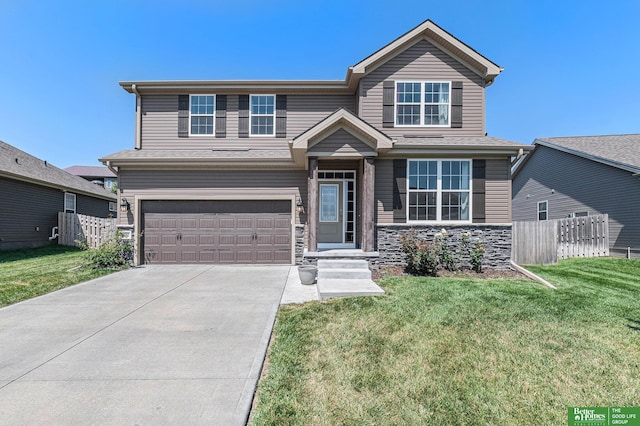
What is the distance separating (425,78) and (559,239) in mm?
8267

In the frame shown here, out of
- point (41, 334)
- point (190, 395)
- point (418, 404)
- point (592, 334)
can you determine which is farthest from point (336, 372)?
point (41, 334)

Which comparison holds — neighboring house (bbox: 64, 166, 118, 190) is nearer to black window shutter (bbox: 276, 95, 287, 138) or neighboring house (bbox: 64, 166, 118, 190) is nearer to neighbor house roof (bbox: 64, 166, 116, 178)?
neighbor house roof (bbox: 64, 166, 116, 178)

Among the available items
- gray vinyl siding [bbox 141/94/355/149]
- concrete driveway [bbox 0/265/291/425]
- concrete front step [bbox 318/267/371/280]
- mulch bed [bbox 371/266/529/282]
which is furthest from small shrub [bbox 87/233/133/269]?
mulch bed [bbox 371/266/529/282]

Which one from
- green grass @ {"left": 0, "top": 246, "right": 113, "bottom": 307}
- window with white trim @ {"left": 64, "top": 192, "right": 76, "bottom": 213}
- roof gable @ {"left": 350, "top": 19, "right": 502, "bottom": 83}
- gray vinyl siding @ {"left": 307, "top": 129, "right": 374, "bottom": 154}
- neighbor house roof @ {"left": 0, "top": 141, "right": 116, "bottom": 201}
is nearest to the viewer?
green grass @ {"left": 0, "top": 246, "right": 113, "bottom": 307}

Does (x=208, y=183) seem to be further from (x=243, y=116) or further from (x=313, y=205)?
(x=313, y=205)

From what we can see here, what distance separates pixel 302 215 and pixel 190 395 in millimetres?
7666

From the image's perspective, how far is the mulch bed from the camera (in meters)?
8.54

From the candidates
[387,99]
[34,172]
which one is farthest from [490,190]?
[34,172]

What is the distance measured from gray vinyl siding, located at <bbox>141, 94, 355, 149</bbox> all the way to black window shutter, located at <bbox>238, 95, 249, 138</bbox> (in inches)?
5.0

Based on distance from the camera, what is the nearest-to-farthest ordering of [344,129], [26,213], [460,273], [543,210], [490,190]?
[460,273] → [344,129] → [490,190] → [26,213] → [543,210]

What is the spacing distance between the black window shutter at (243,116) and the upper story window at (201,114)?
0.96m

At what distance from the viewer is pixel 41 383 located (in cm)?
318

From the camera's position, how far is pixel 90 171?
42.2m

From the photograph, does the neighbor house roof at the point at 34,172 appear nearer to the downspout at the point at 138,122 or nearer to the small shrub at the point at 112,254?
the downspout at the point at 138,122
